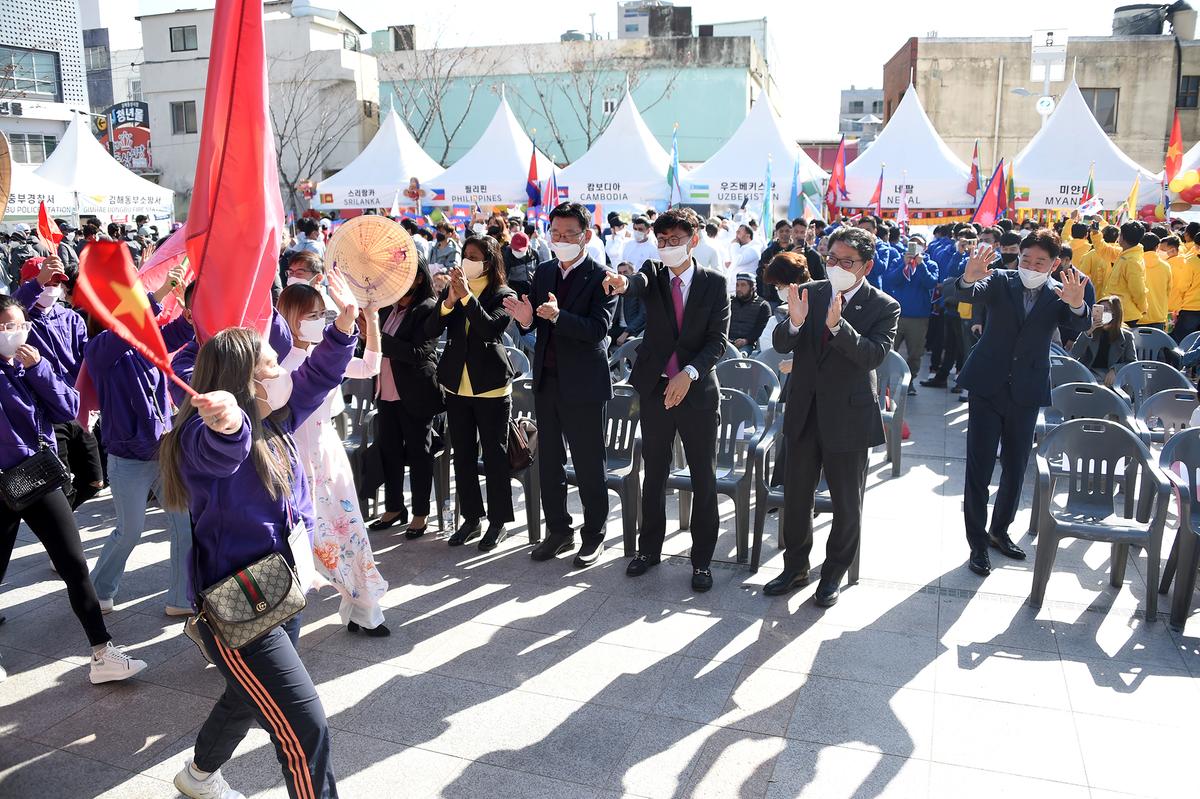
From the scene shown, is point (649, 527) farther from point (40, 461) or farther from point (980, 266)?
point (40, 461)

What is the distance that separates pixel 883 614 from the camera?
5.00m

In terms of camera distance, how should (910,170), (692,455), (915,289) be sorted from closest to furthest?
1. (692,455)
2. (915,289)
3. (910,170)

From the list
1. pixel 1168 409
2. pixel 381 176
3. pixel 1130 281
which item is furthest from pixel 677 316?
pixel 381 176

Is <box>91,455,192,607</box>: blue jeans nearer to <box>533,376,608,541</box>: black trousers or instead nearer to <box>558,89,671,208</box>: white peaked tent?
<box>533,376,608,541</box>: black trousers

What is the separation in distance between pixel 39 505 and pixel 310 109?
34.9m

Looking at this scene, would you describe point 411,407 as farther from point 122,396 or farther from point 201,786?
point 201,786

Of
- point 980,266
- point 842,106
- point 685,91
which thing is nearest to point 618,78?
point 685,91

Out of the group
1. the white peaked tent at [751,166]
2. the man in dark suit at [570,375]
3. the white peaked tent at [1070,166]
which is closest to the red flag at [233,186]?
the man in dark suit at [570,375]

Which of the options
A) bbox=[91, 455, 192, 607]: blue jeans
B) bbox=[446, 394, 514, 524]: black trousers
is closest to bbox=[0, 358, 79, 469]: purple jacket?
bbox=[91, 455, 192, 607]: blue jeans

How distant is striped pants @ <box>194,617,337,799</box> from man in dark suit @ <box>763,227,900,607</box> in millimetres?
2945

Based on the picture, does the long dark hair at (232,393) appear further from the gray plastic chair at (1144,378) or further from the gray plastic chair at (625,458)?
the gray plastic chair at (1144,378)

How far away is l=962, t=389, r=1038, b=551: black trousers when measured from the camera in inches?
219

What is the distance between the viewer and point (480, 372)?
5789 millimetres

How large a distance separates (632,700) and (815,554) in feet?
7.17
